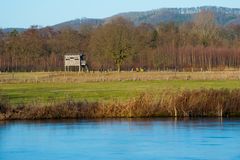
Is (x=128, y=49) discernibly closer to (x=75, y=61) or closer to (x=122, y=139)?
(x=75, y=61)

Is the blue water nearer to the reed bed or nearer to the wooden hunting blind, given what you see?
the reed bed

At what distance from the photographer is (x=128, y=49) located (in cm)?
7694

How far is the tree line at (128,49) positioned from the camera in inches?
3059

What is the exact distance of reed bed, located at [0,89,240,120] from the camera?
3119 cm

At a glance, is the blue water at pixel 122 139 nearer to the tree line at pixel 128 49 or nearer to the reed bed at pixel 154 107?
the reed bed at pixel 154 107

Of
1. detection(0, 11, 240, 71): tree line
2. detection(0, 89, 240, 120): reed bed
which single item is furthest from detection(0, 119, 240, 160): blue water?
detection(0, 11, 240, 71): tree line

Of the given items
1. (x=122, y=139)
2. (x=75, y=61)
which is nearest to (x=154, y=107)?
(x=122, y=139)

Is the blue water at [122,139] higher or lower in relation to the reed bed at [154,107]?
lower

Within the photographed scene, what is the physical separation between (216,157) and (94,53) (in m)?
60.4

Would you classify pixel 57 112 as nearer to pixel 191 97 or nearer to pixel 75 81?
pixel 191 97

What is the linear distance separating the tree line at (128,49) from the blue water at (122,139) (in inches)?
1885

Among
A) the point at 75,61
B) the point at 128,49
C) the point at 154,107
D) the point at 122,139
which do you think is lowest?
the point at 122,139

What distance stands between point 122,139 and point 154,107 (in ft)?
26.3

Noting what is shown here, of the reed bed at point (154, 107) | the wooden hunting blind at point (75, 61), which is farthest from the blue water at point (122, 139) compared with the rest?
the wooden hunting blind at point (75, 61)
